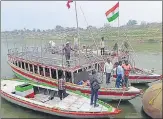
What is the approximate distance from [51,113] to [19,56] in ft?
32.6

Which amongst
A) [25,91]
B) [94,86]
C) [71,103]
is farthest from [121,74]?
[25,91]

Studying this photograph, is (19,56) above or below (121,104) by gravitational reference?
above

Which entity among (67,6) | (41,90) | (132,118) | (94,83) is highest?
(67,6)

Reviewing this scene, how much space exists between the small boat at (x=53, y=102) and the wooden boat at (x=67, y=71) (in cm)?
136

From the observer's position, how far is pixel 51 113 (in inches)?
527

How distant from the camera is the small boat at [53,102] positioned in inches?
497

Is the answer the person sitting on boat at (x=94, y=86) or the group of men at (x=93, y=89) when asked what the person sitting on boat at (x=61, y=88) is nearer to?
the group of men at (x=93, y=89)

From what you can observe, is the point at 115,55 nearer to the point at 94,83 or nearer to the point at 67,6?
the point at 67,6

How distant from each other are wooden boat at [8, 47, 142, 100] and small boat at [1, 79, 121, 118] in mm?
1362

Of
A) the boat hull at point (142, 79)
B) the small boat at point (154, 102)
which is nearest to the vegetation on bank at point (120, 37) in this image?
the boat hull at point (142, 79)

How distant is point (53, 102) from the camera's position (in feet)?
48.4

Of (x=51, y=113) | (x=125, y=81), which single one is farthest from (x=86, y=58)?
(x=51, y=113)

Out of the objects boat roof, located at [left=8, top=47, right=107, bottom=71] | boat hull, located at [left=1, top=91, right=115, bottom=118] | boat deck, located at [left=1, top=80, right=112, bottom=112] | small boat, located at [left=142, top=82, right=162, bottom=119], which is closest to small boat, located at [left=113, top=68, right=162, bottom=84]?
boat roof, located at [left=8, top=47, right=107, bottom=71]

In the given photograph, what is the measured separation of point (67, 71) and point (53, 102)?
2680mm
